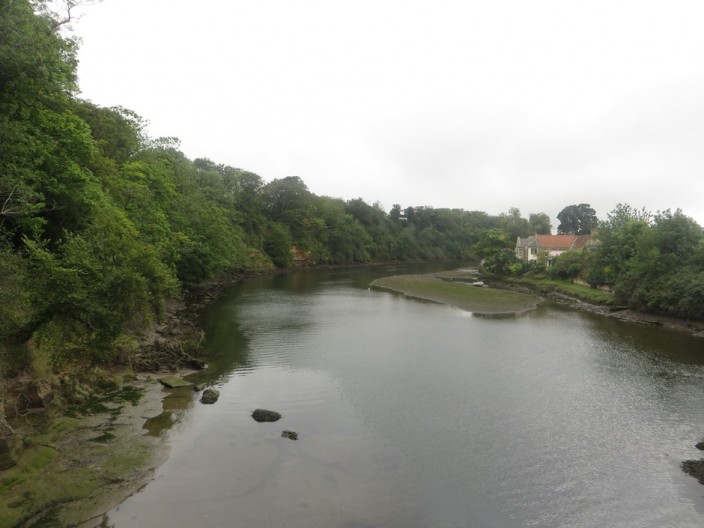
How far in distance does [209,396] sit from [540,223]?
141 metres

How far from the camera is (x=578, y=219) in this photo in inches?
5477

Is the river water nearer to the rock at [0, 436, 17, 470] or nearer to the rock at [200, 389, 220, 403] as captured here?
the rock at [200, 389, 220, 403]

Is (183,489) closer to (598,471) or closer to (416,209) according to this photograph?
(598,471)

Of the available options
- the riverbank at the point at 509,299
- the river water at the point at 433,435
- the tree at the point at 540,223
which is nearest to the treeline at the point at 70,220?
the river water at the point at 433,435

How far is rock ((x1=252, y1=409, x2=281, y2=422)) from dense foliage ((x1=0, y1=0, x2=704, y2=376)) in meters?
6.66

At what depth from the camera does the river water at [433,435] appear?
1312 centimetres

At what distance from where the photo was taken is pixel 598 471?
15.7 meters

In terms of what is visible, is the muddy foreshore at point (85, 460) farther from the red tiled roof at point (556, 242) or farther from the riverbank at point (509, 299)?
the red tiled roof at point (556, 242)

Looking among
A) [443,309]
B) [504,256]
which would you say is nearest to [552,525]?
[443,309]

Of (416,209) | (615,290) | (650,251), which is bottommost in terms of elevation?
(615,290)

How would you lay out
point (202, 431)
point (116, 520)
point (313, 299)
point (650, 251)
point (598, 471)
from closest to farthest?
1. point (116, 520)
2. point (598, 471)
3. point (202, 431)
4. point (650, 251)
5. point (313, 299)

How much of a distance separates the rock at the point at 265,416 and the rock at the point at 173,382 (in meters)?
5.25

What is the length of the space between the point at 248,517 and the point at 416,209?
15071 cm

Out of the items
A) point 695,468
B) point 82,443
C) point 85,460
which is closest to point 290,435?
point 85,460
